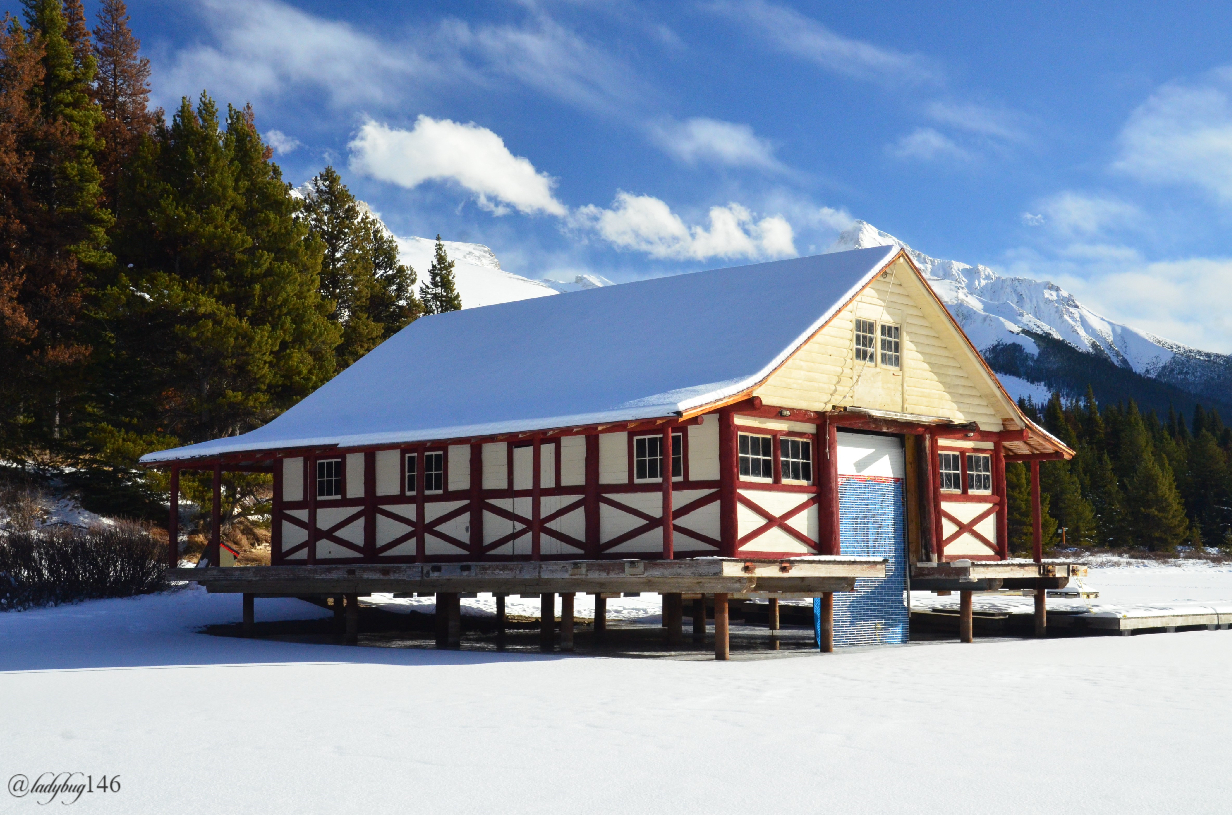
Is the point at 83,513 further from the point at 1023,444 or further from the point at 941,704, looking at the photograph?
the point at 941,704

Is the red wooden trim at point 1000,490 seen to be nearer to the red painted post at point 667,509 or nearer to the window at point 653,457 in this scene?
the window at point 653,457

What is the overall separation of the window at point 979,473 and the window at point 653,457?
24.0 ft

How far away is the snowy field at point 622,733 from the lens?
7.46m

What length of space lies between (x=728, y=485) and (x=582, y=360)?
15.7 ft

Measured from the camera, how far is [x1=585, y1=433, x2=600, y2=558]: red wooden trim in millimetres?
19062

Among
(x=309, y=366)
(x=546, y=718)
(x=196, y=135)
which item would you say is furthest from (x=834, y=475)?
(x=196, y=135)

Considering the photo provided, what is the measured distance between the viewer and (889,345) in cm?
2097

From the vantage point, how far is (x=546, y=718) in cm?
1059

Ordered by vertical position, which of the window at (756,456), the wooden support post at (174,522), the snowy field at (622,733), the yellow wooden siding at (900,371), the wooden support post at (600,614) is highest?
the yellow wooden siding at (900,371)

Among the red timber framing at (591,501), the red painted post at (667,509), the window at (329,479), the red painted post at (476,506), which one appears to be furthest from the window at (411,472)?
the red painted post at (667,509)

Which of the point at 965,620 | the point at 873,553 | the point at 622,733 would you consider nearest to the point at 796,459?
the point at 873,553

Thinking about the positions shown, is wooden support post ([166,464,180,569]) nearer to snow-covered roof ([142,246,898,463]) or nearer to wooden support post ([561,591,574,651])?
snow-covered roof ([142,246,898,463])

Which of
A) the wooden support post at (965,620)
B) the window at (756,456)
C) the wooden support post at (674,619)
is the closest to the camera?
the window at (756,456)

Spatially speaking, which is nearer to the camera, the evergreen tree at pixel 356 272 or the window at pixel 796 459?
the window at pixel 796 459
